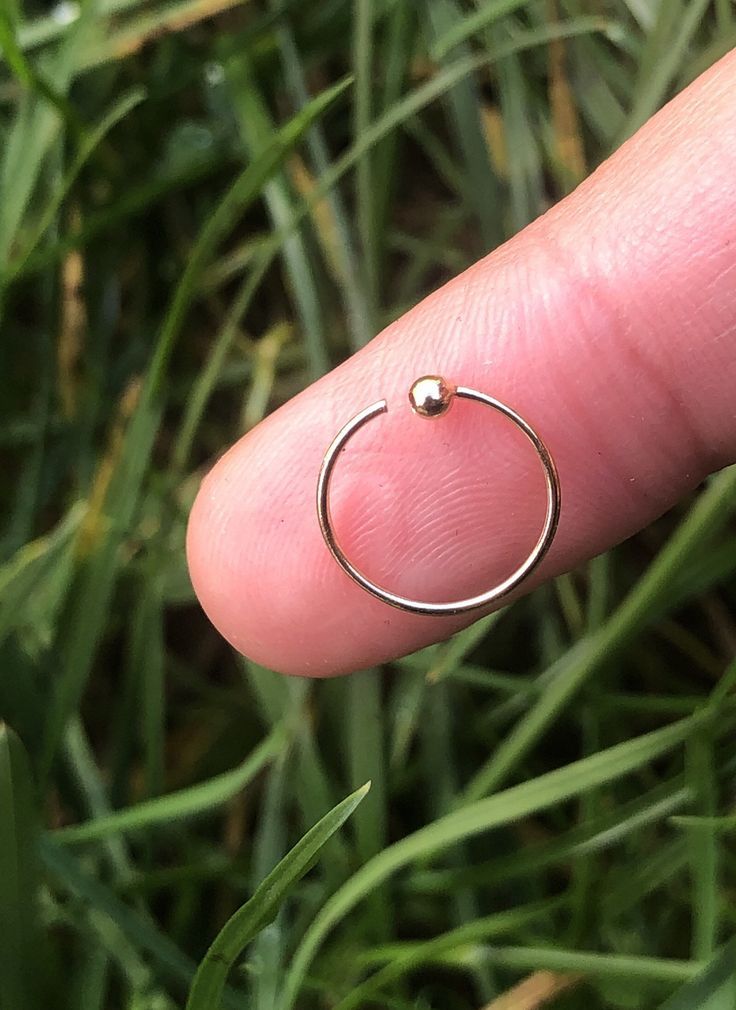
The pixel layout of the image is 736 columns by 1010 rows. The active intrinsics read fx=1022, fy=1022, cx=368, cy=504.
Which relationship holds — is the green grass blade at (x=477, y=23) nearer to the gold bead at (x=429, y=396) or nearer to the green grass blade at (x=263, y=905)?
the gold bead at (x=429, y=396)

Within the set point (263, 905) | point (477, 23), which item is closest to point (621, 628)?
point (263, 905)

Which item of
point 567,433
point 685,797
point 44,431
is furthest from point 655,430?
point 44,431

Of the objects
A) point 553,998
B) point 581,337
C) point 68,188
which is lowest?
point 553,998

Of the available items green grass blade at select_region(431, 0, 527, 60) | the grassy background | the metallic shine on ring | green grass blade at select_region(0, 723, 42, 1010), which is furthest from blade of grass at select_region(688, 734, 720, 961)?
green grass blade at select_region(431, 0, 527, 60)

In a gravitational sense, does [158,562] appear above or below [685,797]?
above

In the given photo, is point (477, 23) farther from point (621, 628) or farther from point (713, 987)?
point (713, 987)

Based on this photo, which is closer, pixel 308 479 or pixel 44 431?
pixel 308 479

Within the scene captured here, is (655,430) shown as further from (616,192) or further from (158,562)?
(158,562)

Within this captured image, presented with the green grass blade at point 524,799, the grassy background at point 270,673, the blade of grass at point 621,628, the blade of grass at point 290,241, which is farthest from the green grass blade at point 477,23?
the green grass blade at point 524,799
